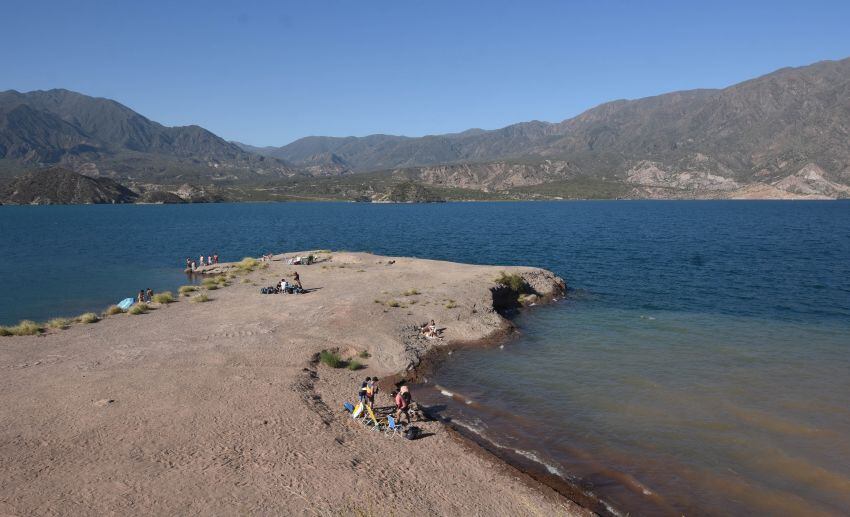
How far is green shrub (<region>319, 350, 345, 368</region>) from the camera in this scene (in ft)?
91.7

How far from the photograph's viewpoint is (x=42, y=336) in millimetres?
31469

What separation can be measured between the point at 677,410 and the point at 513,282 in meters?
24.3

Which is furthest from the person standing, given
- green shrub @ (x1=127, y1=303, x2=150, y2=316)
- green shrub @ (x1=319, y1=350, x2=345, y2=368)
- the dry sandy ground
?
green shrub @ (x1=127, y1=303, x2=150, y2=316)

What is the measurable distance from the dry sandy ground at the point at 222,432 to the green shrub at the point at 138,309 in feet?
8.01

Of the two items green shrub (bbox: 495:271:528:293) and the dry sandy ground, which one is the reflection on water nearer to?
the dry sandy ground

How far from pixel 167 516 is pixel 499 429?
12.6 m

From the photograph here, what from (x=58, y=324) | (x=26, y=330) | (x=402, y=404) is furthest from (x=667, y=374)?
(x=26, y=330)

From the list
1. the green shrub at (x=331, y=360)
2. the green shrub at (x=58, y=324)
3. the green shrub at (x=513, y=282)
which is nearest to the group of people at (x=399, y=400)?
the green shrub at (x=331, y=360)

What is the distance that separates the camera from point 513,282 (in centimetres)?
4653

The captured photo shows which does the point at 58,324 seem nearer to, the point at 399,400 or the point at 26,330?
the point at 26,330

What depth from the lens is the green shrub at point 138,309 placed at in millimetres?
37656

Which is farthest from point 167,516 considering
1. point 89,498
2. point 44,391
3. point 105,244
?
point 105,244

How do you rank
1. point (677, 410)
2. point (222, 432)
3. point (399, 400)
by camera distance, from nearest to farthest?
point (222, 432) → point (399, 400) → point (677, 410)

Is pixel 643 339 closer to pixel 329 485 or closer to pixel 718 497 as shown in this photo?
pixel 718 497
